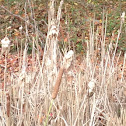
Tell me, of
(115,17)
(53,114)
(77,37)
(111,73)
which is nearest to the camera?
(53,114)

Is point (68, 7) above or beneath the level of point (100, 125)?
above

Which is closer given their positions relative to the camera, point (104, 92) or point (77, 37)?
point (104, 92)

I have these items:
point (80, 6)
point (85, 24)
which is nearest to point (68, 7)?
point (80, 6)

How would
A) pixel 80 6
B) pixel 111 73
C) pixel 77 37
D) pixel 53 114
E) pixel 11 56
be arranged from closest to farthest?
pixel 53 114
pixel 111 73
pixel 11 56
pixel 77 37
pixel 80 6

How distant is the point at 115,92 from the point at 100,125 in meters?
0.29

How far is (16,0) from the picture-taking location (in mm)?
4949

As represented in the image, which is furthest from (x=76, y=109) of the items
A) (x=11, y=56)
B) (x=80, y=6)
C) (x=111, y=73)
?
(x=80, y=6)

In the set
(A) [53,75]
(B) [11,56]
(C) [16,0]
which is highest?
(C) [16,0]

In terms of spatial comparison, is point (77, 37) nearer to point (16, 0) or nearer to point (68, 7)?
point (68, 7)

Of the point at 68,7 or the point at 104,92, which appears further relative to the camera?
the point at 68,7

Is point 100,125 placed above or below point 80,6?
below

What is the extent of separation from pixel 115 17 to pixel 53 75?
11.2 ft

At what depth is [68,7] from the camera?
4980mm

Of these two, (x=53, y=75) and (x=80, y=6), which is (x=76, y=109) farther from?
(x=80, y=6)
